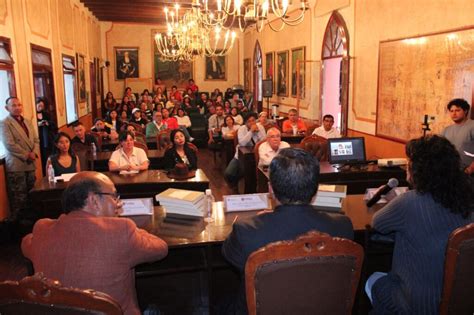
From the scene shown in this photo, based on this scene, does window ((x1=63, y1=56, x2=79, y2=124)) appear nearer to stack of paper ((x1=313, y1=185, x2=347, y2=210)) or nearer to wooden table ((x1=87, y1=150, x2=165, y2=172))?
wooden table ((x1=87, y1=150, x2=165, y2=172))

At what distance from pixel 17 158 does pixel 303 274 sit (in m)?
4.48

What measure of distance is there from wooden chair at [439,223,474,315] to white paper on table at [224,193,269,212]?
135cm

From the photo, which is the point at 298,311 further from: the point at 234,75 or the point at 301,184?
the point at 234,75

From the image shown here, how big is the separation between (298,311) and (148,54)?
51.5ft

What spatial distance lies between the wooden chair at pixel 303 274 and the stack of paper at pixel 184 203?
50.1 inches

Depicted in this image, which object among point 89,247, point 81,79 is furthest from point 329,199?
point 81,79

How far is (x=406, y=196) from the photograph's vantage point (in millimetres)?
2129

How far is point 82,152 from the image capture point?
19.0ft

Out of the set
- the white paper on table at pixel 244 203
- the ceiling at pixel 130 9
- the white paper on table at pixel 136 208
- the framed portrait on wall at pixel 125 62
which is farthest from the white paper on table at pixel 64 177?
the framed portrait on wall at pixel 125 62

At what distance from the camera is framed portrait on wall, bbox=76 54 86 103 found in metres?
10.3

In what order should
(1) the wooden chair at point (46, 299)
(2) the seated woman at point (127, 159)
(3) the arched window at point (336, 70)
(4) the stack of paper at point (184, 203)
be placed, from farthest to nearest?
(3) the arched window at point (336, 70)
(2) the seated woman at point (127, 159)
(4) the stack of paper at point (184, 203)
(1) the wooden chair at point (46, 299)

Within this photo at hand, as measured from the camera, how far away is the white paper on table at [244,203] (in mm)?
3021

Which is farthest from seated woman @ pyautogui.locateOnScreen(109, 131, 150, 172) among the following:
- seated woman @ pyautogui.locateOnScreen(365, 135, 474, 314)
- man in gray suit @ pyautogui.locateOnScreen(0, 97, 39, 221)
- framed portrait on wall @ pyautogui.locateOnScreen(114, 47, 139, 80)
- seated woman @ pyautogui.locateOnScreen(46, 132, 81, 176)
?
framed portrait on wall @ pyautogui.locateOnScreen(114, 47, 139, 80)

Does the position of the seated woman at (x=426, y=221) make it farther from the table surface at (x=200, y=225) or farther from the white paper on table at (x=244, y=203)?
the white paper on table at (x=244, y=203)
